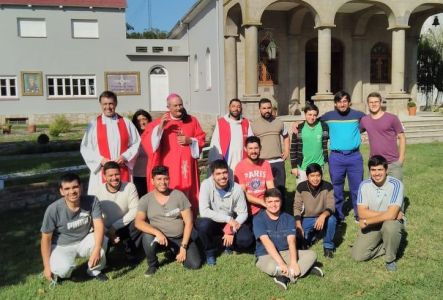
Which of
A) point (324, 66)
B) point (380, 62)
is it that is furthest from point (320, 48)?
point (380, 62)

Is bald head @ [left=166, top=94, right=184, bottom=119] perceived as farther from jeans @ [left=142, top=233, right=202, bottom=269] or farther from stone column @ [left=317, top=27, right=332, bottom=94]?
stone column @ [left=317, top=27, right=332, bottom=94]

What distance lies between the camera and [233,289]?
4.35 m

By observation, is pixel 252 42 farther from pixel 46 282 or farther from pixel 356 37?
pixel 46 282

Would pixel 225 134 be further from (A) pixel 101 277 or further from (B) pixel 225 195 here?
(A) pixel 101 277

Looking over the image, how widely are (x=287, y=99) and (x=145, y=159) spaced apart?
45.5 feet

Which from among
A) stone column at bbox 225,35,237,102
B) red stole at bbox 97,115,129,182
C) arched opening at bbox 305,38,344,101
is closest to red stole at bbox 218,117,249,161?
red stole at bbox 97,115,129,182

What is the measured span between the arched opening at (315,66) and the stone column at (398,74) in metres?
3.39

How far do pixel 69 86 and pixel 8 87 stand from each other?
3.10 m

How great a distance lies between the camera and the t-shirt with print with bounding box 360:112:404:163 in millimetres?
5883

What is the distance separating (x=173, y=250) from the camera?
5.07 m

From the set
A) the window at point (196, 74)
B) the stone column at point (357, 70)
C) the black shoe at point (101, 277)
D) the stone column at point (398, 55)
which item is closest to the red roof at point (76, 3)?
the window at point (196, 74)

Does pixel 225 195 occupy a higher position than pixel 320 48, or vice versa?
pixel 320 48

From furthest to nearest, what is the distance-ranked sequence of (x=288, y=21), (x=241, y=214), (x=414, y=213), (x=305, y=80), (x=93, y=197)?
(x=305, y=80)
(x=288, y=21)
(x=414, y=213)
(x=241, y=214)
(x=93, y=197)

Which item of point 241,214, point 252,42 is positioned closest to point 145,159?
point 241,214
